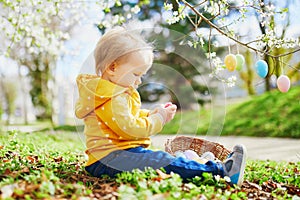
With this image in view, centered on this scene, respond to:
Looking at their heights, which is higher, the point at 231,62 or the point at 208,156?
the point at 231,62

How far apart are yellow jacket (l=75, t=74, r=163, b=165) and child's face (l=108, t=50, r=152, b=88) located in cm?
6

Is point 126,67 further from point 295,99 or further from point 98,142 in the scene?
point 295,99

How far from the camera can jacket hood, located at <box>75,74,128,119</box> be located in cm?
278

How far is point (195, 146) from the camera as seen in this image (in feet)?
12.2

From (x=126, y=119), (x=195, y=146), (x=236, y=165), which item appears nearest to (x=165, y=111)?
(x=126, y=119)

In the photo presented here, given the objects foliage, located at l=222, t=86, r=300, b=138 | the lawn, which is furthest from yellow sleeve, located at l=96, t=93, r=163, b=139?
foliage, located at l=222, t=86, r=300, b=138

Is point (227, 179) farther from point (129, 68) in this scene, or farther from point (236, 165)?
point (129, 68)

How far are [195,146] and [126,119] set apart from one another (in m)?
1.18

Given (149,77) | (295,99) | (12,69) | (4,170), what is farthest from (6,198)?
(12,69)

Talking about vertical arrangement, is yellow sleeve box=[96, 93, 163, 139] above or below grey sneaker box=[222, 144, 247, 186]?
above

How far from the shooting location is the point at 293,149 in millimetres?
6883

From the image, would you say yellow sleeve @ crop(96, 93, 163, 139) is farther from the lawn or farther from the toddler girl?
the lawn

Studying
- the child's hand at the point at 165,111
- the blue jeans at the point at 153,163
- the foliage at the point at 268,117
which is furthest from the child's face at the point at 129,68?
the foliage at the point at 268,117

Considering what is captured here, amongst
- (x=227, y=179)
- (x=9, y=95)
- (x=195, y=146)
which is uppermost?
(x=9, y=95)
